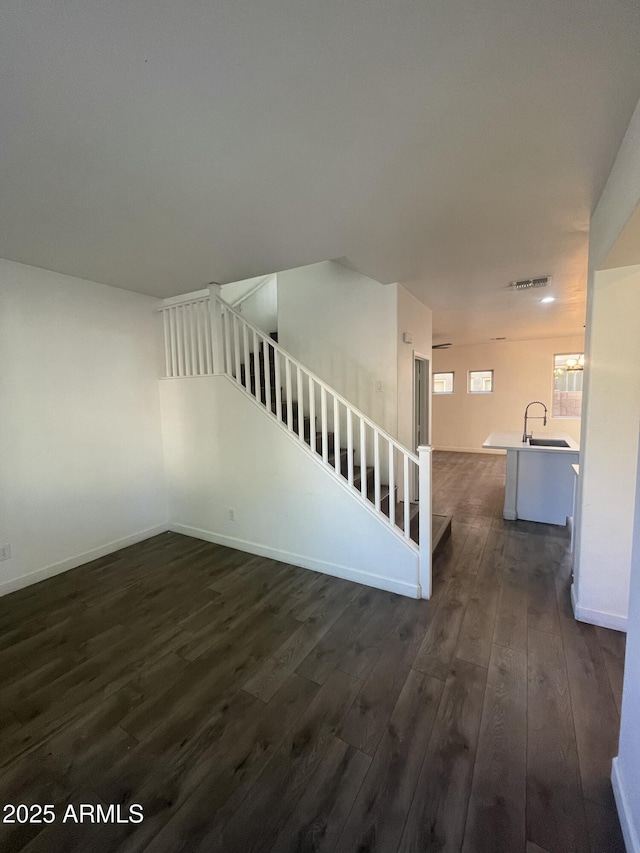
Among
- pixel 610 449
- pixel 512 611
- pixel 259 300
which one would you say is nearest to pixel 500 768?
pixel 512 611

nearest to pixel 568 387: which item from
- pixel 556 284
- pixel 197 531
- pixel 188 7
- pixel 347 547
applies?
pixel 556 284

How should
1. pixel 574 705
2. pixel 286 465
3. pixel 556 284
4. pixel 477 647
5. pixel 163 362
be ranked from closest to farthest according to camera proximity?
pixel 574 705, pixel 477 647, pixel 286 465, pixel 556 284, pixel 163 362

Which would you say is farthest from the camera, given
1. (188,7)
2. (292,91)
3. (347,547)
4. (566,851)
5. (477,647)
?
(347,547)

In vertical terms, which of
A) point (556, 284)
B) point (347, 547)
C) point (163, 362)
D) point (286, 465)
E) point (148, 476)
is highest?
point (556, 284)

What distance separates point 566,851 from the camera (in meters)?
1.20

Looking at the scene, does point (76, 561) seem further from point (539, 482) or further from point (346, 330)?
point (539, 482)

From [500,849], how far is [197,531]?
353 centimetres

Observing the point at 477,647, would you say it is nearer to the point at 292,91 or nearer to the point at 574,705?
the point at 574,705

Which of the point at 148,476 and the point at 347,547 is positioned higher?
the point at 148,476

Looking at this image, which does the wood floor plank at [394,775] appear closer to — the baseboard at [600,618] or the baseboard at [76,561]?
the baseboard at [600,618]

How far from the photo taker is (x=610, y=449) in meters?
2.26

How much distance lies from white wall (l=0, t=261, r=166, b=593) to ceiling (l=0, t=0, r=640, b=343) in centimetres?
67

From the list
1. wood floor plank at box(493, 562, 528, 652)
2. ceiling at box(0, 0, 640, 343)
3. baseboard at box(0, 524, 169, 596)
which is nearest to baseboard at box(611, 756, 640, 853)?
wood floor plank at box(493, 562, 528, 652)

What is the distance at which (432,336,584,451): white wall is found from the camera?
7.68 m
